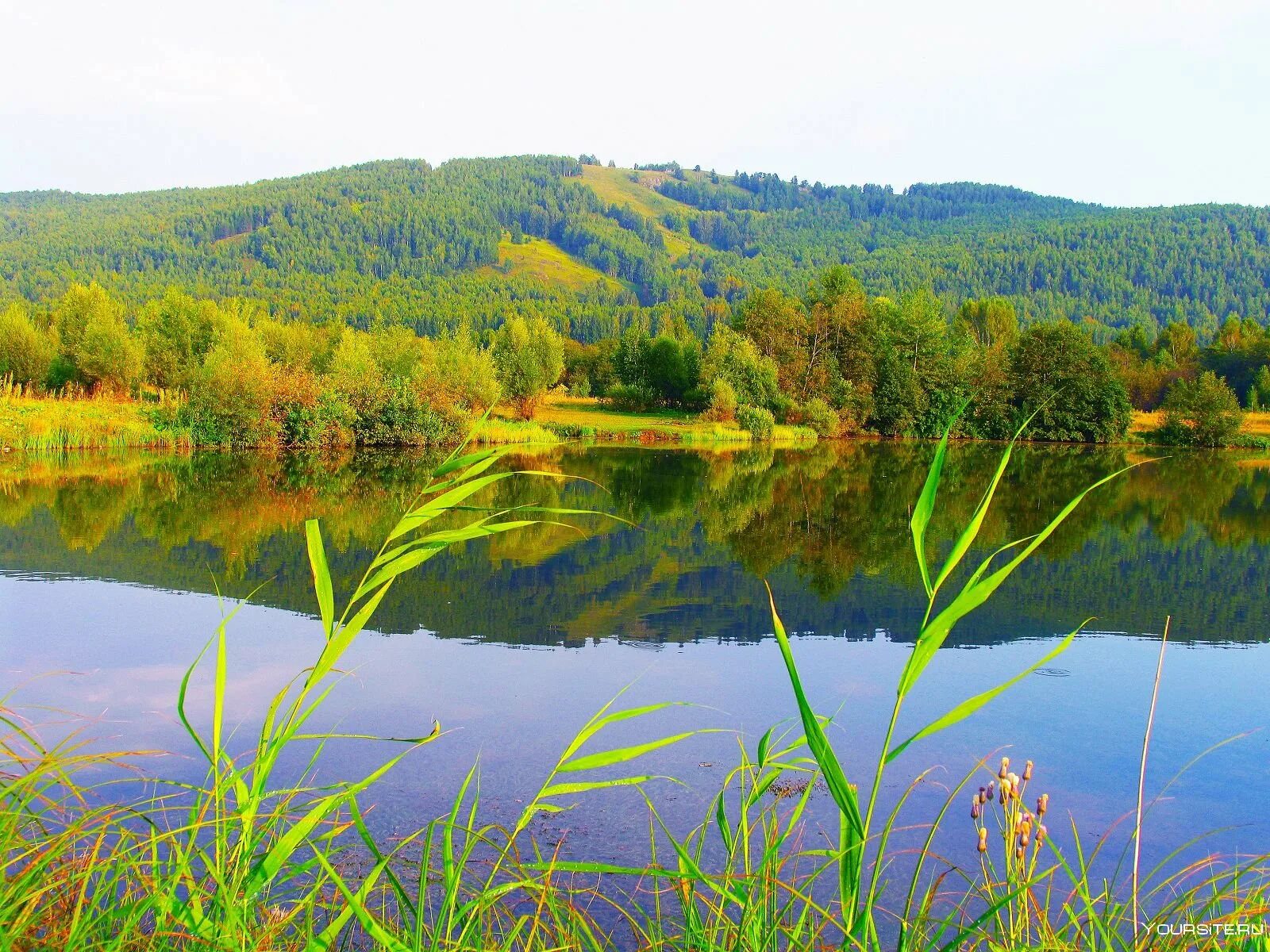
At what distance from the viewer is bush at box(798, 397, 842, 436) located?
45.5m

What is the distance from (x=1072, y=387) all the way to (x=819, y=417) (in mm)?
11373

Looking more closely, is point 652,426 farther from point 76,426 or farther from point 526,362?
point 76,426

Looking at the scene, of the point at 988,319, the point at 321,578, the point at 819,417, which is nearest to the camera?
the point at 321,578

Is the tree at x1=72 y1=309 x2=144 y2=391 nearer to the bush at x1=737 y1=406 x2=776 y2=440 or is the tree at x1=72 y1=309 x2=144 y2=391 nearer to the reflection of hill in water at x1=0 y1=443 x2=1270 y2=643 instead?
the reflection of hill in water at x1=0 y1=443 x2=1270 y2=643

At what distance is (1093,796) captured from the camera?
18.7ft

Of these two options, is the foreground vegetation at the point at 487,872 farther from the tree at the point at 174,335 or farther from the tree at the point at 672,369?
the tree at the point at 672,369

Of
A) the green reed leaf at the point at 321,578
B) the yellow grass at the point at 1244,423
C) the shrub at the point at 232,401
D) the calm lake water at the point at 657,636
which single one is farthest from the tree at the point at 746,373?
the green reed leaf at the point at 321,578

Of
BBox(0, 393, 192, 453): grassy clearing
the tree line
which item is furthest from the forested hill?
BBox(0, 393, 192, 453): grassy clearing

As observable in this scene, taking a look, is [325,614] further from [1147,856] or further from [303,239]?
[303,239]

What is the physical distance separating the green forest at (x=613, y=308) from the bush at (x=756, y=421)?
0.40ft

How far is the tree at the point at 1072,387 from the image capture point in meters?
45.0

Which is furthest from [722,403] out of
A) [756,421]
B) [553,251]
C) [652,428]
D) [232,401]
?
[553,251]

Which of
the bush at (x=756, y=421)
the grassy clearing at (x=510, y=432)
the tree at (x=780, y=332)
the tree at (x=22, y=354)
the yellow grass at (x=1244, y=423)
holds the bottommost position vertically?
the grassy clearing at (x=510, y=432)

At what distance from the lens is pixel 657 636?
945cm
